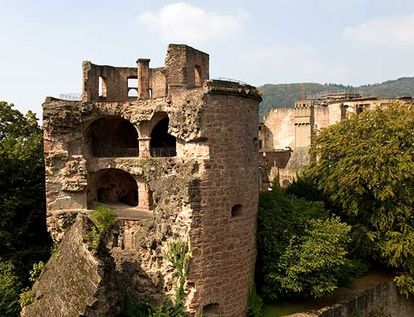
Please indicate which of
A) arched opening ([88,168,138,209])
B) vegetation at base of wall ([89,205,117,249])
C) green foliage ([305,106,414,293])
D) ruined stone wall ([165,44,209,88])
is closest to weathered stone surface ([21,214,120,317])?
vegetation at base of wall ([89,205,117,249])

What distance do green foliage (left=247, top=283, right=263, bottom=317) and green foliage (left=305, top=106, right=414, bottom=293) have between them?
268 inches

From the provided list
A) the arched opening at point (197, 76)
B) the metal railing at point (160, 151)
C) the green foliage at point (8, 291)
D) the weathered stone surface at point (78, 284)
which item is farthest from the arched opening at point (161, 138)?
the weathered stone surface at point (78, 284)

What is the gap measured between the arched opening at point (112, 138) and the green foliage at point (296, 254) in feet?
28.5

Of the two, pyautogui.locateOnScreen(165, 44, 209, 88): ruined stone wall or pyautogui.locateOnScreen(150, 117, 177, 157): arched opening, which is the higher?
pyautogui.locateOnScreen(165, 44, 209, 88): ruined stone wall

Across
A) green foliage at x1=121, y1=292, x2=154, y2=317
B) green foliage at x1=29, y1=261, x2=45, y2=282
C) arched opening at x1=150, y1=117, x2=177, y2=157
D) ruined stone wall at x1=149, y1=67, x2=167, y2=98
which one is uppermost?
ruined stone wall at x1=149, y1=67, x2=167, y2=98

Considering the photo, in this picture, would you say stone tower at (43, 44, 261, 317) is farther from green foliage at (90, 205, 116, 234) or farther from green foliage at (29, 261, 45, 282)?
green foliage at (29, 261, 45, 282)

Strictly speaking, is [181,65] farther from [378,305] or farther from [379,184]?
[378,305]

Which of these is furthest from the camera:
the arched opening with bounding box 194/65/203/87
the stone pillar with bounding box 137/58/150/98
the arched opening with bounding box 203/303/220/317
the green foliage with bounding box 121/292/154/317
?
the stone pillar with bounding box 137/58/150/98

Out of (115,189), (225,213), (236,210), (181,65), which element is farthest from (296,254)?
(115,189)

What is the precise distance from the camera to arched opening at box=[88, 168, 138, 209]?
21.6m

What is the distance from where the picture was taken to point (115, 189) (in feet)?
73.6

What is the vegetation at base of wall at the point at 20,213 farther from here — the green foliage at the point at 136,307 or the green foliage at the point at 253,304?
the green foliage at the point at 253,304

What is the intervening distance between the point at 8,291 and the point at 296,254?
1057cm

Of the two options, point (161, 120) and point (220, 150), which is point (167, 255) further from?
point (161, 120)
